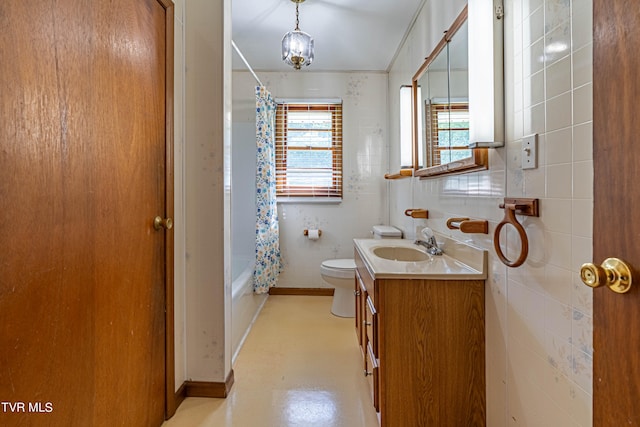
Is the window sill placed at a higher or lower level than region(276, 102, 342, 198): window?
lower

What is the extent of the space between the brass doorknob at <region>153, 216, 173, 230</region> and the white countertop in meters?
0.93

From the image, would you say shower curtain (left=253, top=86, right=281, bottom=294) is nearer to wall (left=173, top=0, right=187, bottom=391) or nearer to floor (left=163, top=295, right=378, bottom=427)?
floor (left=163, top=295, right=378, bottom=427)

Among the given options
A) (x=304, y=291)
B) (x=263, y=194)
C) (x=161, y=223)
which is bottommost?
(x=304, y=291)

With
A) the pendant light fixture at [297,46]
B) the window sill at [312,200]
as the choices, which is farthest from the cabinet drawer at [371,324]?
the window sill at [312,200]

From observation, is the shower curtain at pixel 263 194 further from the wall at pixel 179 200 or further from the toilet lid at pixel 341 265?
the wall at pixel 179 200

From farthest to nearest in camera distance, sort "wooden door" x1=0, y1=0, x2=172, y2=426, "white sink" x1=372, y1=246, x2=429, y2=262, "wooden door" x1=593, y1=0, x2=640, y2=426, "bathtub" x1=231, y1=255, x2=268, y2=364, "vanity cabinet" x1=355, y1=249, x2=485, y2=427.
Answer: "bathtub" x1=231, y1=255, x2=268, y2=364 → "white sink" x1=372, y1=246, x2=429, y2=262 → "vanity cabinet" x1=355, y1=249, x2=485, y2=427 → "wooden door" x1=0, y1=0, x2=172, y2=426 → "wooden door" x1=593, y1=0, x2=640, y2=426

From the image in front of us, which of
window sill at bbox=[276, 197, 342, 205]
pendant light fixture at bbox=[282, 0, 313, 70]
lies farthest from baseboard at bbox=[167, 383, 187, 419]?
pendant light fixture at bbox=[282, 0, 313, 70]

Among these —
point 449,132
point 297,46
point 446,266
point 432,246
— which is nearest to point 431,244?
point 432,246

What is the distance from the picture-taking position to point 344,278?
2.66 meters

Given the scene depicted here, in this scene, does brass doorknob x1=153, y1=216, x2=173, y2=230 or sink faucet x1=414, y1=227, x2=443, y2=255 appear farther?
sink faucet x1=414, y1=227, x2=443, y2=255

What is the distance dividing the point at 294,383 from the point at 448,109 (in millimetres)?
1740

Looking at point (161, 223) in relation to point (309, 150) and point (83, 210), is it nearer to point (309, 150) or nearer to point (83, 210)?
point (83, 210)

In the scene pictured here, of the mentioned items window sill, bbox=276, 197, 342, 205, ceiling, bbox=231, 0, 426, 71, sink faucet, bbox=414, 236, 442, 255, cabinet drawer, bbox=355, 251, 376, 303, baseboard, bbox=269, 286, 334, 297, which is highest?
ceiling, bbox=231, 0, 426, 71

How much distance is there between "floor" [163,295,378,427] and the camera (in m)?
1.56
